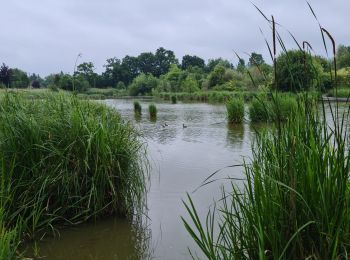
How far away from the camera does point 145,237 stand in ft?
12.7

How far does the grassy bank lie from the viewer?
3.65m

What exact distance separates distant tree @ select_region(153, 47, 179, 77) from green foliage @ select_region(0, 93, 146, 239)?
8653 cm

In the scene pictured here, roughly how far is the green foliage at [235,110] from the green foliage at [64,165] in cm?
1004

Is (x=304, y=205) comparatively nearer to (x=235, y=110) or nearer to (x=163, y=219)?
(x=163, y=219)

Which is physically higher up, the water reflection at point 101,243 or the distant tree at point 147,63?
the distant tree at point 147,63

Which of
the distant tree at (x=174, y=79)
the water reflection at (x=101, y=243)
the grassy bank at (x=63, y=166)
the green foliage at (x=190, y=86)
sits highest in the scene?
the distant tree at (x=174, y=79)

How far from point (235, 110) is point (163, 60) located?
262ft

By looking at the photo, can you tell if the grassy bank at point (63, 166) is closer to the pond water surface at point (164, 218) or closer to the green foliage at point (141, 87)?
the pond water surface at point (164, 218)

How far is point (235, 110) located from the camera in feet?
45.6

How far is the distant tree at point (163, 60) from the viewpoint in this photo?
9025 cm

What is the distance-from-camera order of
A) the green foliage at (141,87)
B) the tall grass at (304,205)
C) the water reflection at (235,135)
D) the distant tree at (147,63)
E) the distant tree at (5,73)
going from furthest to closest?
the distant tree at (147,63) → the green foliage at (141,87) → the water reflection at (235,135) → the distant tree at (5,73) → the tall grass at (304,205)

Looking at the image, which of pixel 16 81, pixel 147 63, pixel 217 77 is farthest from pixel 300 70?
pixel 147 63

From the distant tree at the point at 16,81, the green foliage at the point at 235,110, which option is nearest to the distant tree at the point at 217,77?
the green foliage at the point at 235,110

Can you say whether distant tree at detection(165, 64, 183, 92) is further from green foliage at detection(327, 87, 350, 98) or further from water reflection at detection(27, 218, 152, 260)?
water reflection at detection(27, 218, 152, 260)
